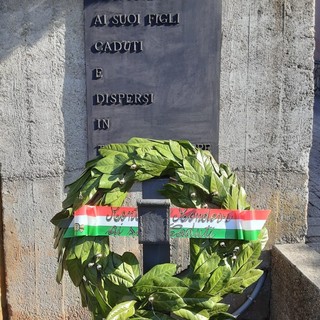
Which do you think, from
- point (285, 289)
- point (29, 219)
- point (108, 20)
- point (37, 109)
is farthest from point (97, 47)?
point (285, 289)

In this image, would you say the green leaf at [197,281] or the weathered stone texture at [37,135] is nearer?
the green leaf at [197,281]

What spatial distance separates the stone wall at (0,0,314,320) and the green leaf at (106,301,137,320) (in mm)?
1408

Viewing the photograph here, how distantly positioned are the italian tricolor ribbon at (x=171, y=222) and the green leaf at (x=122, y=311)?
33 centimetres

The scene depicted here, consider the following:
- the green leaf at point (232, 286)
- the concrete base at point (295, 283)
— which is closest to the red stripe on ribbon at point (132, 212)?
the green leaf at point (232, 286)

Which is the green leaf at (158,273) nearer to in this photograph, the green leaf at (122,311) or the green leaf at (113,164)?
the green leaf at (122,311)

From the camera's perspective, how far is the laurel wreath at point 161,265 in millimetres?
2764

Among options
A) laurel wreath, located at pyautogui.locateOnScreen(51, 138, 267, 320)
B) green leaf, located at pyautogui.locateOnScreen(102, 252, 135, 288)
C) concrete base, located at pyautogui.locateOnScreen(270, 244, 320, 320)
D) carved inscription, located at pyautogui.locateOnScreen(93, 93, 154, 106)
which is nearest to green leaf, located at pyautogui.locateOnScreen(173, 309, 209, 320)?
laurel wreath, located at pyautogui.locateOnScreen(51, 138, 267, 320)

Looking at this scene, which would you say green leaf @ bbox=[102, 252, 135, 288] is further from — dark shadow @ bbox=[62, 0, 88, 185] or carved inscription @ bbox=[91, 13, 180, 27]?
carved inscription @ bbox=[91, 13, 180, 27]

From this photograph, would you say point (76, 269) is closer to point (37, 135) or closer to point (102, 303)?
point (102, 303)

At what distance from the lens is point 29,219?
396cm

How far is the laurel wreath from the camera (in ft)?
9.07

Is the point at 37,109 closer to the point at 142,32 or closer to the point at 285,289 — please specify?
the point at 142,32

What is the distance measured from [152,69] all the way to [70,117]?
2.16 feet

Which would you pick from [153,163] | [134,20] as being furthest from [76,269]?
[134,20]
